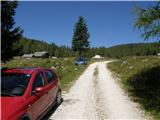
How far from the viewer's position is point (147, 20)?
16484 mm

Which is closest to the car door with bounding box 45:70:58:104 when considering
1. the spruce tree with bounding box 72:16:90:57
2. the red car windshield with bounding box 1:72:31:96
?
the red car windshield with bounding box 1:72:31:96

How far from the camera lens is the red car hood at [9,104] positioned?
257 inches

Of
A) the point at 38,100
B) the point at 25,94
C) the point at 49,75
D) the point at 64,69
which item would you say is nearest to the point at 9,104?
the point at 25,94

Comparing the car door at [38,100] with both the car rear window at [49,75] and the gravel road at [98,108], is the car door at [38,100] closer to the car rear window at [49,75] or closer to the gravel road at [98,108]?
the car rear window at [49,75]

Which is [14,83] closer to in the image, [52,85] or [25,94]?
[25,94]

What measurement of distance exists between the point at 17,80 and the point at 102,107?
4.70m

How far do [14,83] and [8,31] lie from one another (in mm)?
4256

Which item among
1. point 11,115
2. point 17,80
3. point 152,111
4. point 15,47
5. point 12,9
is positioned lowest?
point 152,111

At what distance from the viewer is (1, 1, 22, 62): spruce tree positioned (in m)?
11.9

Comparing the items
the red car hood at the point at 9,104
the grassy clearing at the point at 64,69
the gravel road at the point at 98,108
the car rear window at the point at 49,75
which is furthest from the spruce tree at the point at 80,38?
the red car hood at the point at 9,104

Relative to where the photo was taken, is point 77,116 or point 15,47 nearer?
point 77,116

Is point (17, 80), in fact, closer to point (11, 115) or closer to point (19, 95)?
point (19, 95)

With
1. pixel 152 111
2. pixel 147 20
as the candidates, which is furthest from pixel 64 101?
pixel 147 20

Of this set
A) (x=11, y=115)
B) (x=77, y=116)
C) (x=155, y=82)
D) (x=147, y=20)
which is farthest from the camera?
(x=155, y=82)
